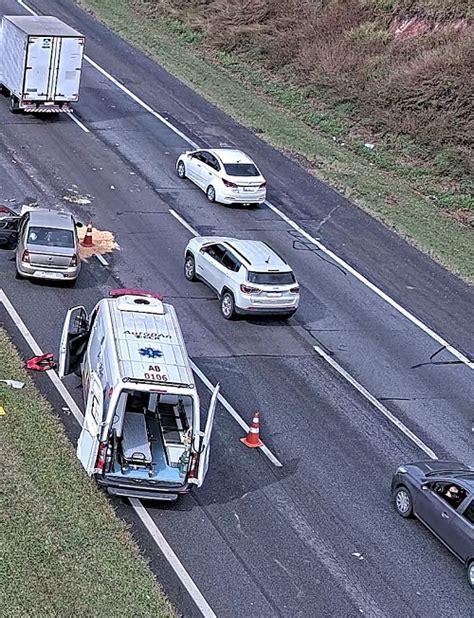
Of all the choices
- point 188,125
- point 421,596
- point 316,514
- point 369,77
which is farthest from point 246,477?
point 369,77

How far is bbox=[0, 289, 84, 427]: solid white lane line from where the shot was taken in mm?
21719

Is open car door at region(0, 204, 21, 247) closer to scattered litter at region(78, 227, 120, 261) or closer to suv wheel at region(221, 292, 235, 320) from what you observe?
scattered litter at region(78, 227, 120, 261)

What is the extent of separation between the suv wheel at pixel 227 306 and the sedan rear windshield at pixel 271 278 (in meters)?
0.76

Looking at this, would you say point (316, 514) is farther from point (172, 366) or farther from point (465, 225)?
point (465, 225)

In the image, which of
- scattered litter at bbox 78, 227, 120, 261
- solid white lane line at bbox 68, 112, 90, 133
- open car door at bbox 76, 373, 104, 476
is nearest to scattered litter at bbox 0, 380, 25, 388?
open car door at bbox 76, 373, 104, 476

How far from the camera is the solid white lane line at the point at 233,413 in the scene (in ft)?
69.5

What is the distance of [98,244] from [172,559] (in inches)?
590

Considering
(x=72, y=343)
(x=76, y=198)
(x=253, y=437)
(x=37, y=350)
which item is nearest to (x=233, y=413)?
(x=253, y=437)

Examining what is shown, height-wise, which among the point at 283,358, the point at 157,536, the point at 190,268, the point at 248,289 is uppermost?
the point at 248,289

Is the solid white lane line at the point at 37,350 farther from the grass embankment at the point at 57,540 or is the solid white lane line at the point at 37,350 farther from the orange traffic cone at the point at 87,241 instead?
the orange traffic cone at the point at 87,241

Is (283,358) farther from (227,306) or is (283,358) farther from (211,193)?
(211,193)

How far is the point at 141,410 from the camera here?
20.1m

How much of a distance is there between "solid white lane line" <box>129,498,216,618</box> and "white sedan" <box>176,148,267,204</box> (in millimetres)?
17737

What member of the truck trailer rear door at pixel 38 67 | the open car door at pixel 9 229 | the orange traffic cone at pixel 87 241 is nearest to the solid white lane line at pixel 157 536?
the open car door at pixel 9 229
